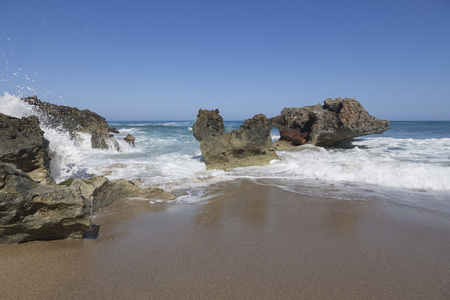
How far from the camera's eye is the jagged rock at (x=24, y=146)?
3.80 metres

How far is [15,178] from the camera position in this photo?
224cm

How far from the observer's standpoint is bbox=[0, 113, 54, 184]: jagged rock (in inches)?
149

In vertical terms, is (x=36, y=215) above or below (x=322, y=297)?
above

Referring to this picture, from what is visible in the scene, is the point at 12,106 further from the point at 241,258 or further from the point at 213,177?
the point at 241,258

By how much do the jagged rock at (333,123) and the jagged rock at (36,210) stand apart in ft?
31.5

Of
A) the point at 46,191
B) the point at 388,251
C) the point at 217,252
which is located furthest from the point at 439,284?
the point at 46,191

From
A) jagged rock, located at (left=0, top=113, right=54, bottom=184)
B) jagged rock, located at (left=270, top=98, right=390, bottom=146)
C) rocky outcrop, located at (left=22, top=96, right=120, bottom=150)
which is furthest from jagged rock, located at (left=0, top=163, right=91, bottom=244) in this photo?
rocky outcrop, located at (left=22, top=96, right=120, bottom=150)

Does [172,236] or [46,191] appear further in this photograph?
[172,236]

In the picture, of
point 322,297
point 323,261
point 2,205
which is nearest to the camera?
point 322,297

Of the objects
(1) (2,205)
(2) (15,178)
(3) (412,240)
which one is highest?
(2) (15,178)

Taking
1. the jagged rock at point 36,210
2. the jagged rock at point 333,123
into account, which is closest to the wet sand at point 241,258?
the jagged rock at point 36,210

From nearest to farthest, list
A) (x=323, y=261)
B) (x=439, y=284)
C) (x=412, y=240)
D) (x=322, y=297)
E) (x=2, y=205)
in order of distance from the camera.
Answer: (x=322, y=297) → (x=439, y=284) → (x=2, y=205) → (x=323, y=261) → (x=412, y=240)

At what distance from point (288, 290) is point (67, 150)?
4909 millimetres

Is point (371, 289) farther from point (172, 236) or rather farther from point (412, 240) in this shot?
point (172, 236)
